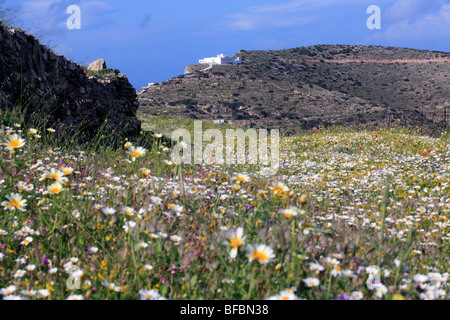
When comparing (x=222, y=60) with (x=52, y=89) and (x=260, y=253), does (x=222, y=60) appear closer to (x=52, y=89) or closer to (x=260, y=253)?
(x=52, y=89)

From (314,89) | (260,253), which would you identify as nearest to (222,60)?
(314,89)

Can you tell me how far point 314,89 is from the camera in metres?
50.9

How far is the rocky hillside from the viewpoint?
3609 centimetres

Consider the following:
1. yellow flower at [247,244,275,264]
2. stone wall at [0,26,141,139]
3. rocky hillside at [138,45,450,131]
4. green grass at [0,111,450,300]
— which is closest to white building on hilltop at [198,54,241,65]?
rocky hillside at [138,45,450,131]

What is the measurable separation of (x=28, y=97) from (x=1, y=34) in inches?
60.0

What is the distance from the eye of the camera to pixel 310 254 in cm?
292

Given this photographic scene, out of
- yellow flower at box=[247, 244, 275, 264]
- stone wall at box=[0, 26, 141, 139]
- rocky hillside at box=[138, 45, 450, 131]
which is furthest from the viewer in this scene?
rocky hillside at box=[138, 45, 450, 131]

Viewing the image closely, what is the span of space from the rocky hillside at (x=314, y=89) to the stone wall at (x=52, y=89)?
18012 mm

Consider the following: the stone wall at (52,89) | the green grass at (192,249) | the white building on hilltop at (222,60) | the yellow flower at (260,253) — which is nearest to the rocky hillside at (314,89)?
the white building on hilltop at (222,60)

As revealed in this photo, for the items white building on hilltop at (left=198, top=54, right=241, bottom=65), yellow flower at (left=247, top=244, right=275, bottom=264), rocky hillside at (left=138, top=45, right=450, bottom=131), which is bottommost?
yellow flower at (left=247, top=244, right=275, bottom=264)

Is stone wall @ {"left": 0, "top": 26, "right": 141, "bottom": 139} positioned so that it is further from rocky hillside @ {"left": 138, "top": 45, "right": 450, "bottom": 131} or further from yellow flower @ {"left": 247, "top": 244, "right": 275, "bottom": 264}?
rocky hillside @ {"left": 138, "top": 45, "right": 450, "bottom": 131}

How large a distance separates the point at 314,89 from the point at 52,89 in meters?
44.9

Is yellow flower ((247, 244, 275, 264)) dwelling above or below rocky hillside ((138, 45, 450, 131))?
below

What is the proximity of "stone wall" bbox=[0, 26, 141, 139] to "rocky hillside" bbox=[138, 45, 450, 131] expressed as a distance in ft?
59.1
